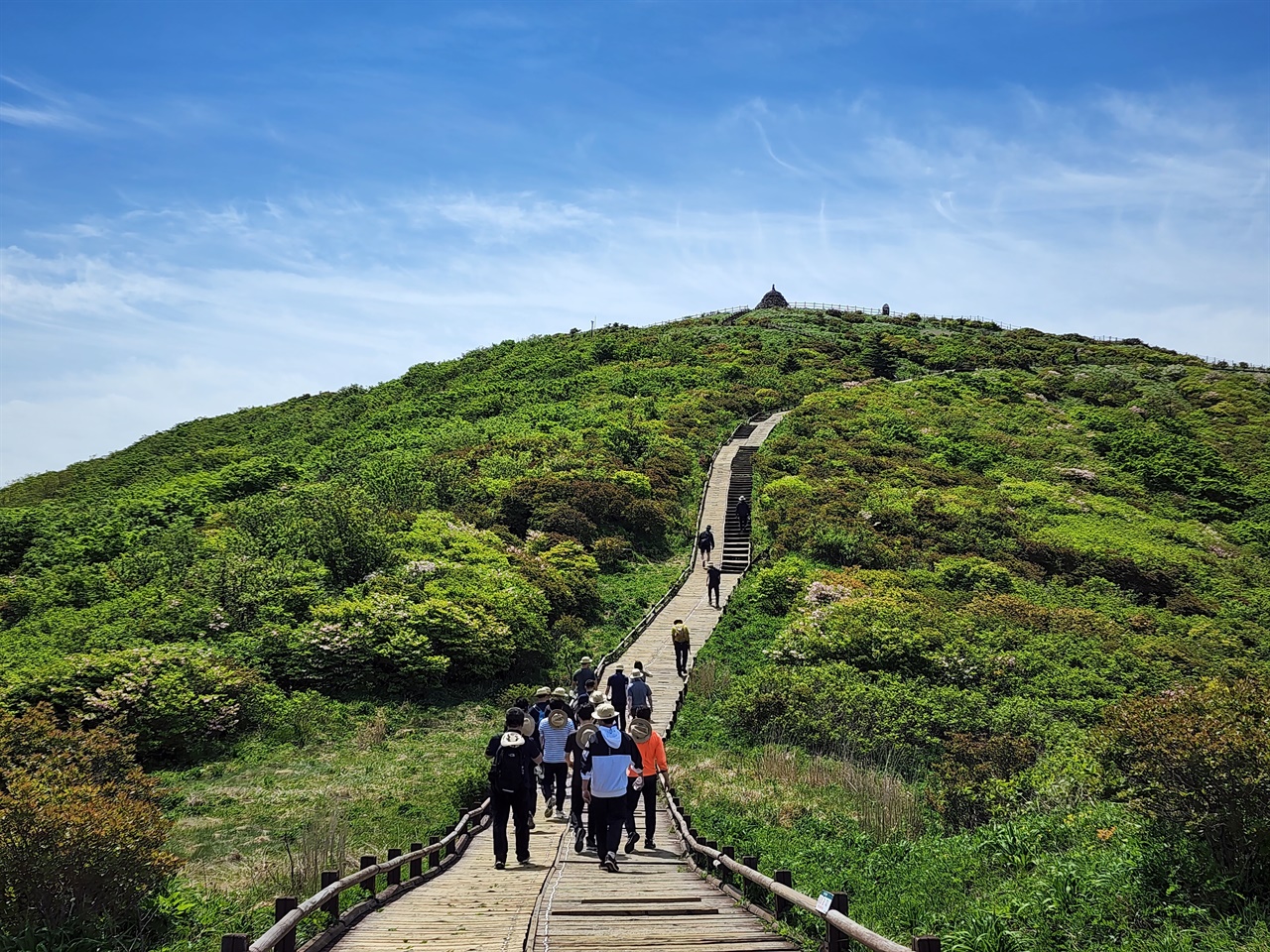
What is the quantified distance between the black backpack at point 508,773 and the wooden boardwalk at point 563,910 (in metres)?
0.99

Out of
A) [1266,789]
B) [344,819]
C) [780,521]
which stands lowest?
[344,819]

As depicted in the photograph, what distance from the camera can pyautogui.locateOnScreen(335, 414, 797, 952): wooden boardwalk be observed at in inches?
293

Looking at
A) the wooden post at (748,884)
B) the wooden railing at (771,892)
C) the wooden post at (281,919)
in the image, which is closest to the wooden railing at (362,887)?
the wooden post at (281,919)

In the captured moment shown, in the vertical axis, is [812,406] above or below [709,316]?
below

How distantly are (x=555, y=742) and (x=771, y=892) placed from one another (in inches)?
202

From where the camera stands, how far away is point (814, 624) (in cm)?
2192

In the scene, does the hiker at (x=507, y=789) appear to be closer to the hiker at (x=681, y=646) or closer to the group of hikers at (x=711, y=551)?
the hiker at (x=681, y=646)

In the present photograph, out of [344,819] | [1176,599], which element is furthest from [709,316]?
[344,819]

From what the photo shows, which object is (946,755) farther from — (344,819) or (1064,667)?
(344,819)

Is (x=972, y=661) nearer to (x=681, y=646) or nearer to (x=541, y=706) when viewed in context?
(x=681, y=646)

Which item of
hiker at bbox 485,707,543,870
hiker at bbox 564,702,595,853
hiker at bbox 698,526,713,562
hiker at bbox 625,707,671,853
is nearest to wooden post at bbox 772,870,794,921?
hiker at bbox 625,707,671,853

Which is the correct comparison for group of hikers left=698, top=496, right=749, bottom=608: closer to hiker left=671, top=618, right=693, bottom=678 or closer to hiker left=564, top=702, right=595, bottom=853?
hiker left=671, top=618, right=693, bottom=678

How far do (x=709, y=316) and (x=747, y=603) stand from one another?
257 feet

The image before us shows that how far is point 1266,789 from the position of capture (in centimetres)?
800
